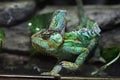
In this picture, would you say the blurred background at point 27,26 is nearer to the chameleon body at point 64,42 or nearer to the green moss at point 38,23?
the green moss at point 38,23

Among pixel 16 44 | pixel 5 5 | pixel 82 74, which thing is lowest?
pixel 82 74

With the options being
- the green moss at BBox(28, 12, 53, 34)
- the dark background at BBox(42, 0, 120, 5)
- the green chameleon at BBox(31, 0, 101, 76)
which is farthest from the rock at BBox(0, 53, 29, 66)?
the dark background at BBox(42, 0, 120, 5)

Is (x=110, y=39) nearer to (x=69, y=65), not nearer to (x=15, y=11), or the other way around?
(x=69, y=65)

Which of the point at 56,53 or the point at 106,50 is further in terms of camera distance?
the point at 106,50

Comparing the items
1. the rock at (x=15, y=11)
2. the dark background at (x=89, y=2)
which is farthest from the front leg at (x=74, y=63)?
the dark background at (x=89, y=2)

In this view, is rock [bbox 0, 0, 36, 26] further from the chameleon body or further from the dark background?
the chameleon body

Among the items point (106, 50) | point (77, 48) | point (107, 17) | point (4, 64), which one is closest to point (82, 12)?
point (107, 17)

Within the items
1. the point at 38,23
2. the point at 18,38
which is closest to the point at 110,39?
the point at 38,23

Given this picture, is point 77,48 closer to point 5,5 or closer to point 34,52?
point 34,52
